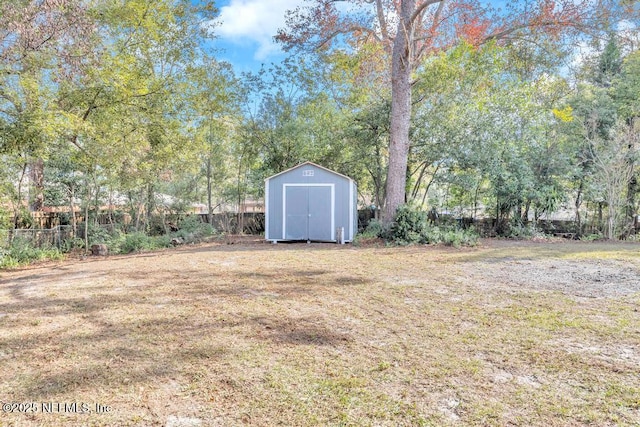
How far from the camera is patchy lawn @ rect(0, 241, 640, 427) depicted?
1.71 m

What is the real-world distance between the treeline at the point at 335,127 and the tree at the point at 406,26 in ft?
1.55

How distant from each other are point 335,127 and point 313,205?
12.9 ft

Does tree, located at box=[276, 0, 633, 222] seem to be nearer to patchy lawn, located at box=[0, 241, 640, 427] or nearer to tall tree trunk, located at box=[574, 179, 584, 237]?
tall tree trunk, located at box=[574, 179, 584, 237]

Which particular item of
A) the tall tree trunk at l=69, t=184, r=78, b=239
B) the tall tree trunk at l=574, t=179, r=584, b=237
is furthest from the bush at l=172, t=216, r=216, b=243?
the tall tree trunk at l=574, t=179, r=584, b=237

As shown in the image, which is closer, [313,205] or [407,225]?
[407,225]

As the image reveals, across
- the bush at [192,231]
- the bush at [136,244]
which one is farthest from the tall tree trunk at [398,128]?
the bush at [136,244]

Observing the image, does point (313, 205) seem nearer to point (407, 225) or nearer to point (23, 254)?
point (407, 225)

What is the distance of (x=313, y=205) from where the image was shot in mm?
9391

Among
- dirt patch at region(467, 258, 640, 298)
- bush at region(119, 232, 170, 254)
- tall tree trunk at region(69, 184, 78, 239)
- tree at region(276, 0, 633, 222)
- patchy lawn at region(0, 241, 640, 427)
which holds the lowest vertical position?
patchy lawn at region(0, 241, 640, 427)

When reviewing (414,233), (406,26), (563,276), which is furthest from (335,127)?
(563,276)

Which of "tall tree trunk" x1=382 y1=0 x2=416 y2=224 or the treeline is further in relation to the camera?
"tall tree trunk" x1=382 y1=0 x2=416 y2=224

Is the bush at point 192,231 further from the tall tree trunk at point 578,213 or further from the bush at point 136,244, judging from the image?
the tall tree trunk at point 578,213

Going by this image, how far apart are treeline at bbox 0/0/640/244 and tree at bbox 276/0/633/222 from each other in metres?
0.47

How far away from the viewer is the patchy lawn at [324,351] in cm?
171
